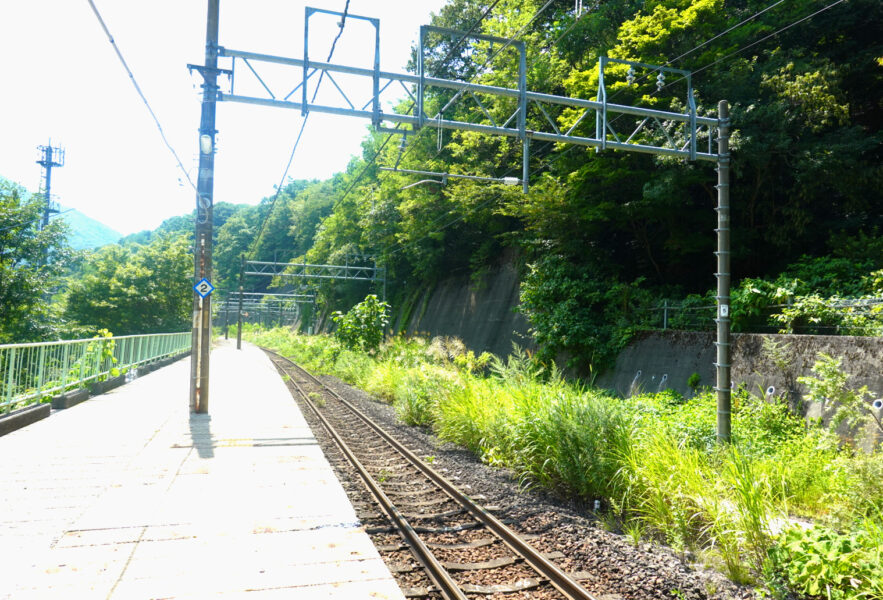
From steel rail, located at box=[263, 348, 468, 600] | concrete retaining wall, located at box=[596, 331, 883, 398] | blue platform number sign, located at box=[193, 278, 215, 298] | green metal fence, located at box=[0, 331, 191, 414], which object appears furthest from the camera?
blue platform number sign, located at box=[193, 278, 215, 298]

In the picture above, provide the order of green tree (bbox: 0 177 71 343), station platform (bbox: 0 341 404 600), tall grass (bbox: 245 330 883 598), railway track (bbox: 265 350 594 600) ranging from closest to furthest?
station platform (bbox: 0 341 404 600), railway track (bbox: 265 350 594 600), tall grass (bbox: 245 330 883 598), green tree (bbox: 0 177 71 343)

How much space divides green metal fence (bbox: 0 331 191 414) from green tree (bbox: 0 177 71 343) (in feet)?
28.1

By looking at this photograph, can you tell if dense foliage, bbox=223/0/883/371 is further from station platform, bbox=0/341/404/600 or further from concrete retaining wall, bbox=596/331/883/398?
station platform, bbox=0/341/404/600

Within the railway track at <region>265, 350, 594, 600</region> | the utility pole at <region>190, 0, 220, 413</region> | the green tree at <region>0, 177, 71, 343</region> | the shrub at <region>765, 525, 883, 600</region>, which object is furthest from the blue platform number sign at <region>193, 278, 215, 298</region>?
the green tree at <region>0, 177, 71, 343</region>

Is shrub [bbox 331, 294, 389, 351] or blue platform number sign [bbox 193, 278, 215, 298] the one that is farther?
shrub [bbox 331, 294, 389, 351]

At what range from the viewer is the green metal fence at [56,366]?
10.2m

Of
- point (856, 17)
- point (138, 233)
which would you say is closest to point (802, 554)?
point (856, 17)

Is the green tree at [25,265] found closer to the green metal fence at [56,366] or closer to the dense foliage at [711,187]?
the green metal fence at [56,366]

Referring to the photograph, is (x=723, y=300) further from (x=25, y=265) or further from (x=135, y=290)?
(x=135, y=290)

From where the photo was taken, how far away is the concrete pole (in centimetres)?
798

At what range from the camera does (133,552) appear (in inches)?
197

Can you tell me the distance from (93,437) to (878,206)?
62.3ft

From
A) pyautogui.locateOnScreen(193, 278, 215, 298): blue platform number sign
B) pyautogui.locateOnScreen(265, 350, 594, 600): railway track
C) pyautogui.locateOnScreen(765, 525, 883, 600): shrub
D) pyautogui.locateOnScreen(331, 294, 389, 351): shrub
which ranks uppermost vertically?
pyautogui.locateOnScreen(193, 278, 215, 298): blue platform number sign

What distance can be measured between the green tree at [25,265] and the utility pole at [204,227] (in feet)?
56.7
